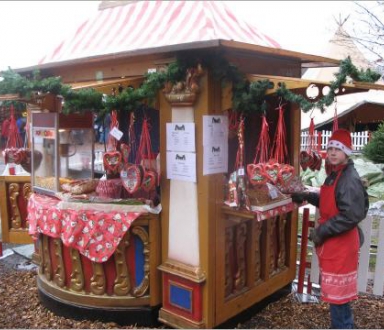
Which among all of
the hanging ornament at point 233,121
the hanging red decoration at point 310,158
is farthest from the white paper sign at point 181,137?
the hanging red decoration at point 310,158

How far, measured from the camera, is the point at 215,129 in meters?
3.47

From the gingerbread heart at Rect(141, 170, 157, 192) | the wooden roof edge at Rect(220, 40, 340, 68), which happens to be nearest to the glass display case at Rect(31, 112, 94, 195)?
the gingerbread heart at Rect(141, 170, 157, 192)

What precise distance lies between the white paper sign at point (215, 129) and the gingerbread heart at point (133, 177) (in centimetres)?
63

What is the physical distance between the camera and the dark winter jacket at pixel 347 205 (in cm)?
310

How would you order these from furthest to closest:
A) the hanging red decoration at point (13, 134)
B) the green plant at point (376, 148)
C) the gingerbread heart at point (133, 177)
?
the green plant at point (376, 148)
the hanging red decoration at point (13, 134)
the gingerbread heart at point (133, 177)

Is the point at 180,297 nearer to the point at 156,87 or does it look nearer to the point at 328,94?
the point at 156,87

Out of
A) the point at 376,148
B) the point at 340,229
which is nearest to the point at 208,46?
the point at 340,229

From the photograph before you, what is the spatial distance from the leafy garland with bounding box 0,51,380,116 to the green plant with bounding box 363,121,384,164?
710cm

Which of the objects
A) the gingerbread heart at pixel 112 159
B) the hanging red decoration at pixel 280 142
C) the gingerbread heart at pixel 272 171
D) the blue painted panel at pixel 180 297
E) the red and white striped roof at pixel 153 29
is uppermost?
the red and white striped roof at pixel 153 29

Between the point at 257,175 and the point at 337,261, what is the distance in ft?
3.02

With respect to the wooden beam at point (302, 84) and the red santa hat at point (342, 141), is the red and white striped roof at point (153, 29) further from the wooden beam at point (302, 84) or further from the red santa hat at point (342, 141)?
the red santa hat at point (342, 141)

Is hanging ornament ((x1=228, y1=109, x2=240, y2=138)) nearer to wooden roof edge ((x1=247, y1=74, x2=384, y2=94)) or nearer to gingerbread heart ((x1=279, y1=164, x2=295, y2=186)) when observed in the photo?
wooden roof edge ((x1=247, y1=74, x2=384, y2=94))

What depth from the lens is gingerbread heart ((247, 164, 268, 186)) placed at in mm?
3233

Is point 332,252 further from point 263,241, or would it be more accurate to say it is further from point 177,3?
point 177,3
